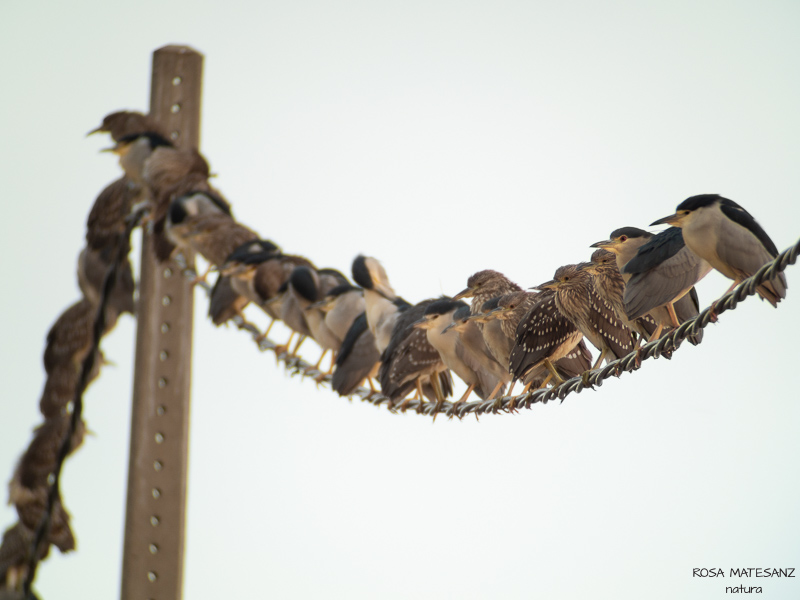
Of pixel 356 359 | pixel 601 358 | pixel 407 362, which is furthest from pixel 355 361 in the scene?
pixel 601 358

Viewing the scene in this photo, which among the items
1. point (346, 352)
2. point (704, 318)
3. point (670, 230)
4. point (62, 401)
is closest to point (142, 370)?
point (62, 401)

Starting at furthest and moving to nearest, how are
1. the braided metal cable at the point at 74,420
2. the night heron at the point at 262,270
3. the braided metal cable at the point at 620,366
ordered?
the night heron at the point at 262,270 → the braided metal cable at the point at 74,420 → the braided metal cable at the point at 620,366

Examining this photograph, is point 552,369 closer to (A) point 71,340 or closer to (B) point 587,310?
(B) point 587,310

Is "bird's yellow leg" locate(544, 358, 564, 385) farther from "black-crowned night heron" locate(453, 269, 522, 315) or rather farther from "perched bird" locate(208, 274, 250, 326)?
"perched bird" locate(208, 274, 250, 326)

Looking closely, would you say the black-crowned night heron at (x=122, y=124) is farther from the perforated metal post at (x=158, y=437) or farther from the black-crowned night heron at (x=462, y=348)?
the black-crowned night heron at (x=462, y=348)

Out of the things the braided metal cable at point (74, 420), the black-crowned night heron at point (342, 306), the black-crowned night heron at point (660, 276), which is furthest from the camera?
the black-crowned night heron at point (342, 306)

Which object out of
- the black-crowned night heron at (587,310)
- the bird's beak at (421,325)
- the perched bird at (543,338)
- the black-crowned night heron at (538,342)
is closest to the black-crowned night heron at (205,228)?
the bird's beak at (421,325)
